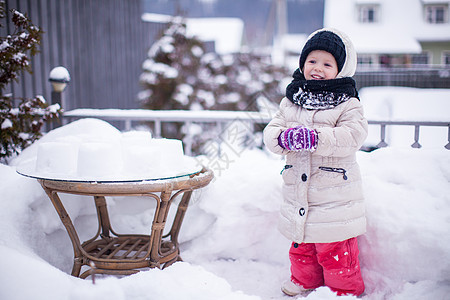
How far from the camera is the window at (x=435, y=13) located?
37.0 ft

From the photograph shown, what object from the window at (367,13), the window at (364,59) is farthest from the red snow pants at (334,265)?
the window at (367,13)

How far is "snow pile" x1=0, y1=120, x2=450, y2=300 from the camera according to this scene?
5.03ft

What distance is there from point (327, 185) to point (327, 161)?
132 mm

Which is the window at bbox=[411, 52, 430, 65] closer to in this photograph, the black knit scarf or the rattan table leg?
the black knit scarf

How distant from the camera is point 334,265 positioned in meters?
1.90

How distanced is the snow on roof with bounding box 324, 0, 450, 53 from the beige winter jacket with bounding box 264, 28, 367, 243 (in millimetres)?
11499

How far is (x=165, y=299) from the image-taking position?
149 cm

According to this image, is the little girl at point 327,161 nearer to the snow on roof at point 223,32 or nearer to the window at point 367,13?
the window at point 367,13

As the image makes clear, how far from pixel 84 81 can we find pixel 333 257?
5.58 meters

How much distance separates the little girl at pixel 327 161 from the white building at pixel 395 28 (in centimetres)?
1047

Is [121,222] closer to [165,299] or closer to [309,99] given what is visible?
[165,299]

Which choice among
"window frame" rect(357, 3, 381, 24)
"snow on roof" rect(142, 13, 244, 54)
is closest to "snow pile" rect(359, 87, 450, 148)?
"window frame" rect(357, 3, 381, 24)

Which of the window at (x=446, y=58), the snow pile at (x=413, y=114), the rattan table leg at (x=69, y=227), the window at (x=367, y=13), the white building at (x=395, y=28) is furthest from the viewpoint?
the window at (x=367, y=13)

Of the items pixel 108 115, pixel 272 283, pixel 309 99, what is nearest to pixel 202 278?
pixel 272 283
